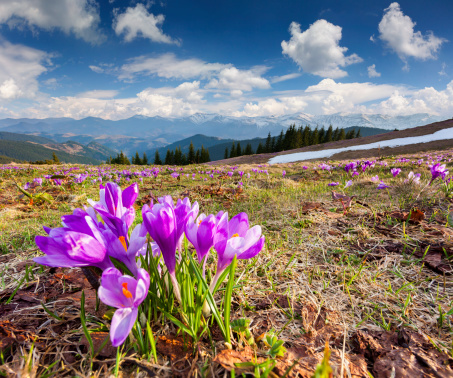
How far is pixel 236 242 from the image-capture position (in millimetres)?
993

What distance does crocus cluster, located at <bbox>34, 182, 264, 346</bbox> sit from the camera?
32.3 inches

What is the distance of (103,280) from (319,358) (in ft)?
3.42

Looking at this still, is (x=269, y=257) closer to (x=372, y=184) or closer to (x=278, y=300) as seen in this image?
(x=278, y=300)

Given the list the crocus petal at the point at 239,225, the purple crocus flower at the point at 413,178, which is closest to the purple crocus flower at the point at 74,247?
the crocus petal at the point at 239,225

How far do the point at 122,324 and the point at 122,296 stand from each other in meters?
0.11

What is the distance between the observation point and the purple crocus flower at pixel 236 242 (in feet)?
3.38

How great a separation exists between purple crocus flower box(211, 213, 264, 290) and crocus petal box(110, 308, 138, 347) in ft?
1.44

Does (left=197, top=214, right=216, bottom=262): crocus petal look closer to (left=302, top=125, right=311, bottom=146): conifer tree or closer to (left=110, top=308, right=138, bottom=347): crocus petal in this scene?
(left=110, top=308, right=138, bottom=347): crocus petal

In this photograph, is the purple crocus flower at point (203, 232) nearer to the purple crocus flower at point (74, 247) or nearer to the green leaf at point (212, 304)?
the green leaf at point (212, 304)

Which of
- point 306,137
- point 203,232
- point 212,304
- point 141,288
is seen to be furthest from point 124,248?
point 306,137

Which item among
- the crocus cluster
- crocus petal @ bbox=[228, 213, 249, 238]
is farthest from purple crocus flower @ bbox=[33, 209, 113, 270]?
crocus petal @ bbox=[228, 213, 249, 238]

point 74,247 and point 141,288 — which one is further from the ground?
point 74,247

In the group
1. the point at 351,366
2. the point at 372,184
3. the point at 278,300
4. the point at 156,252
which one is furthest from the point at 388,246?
the point at 372,184

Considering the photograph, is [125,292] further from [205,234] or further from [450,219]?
[450,219]
